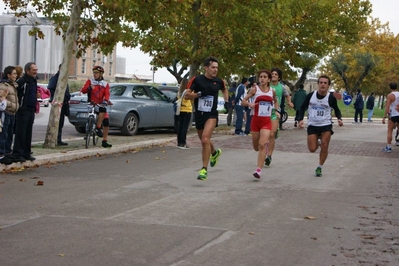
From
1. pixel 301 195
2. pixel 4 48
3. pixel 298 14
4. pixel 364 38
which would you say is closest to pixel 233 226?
pixel 301 195

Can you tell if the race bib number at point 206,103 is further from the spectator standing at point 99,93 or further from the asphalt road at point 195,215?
the spectator standing at point 99,93

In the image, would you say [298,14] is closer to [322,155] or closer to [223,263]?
[322,155]

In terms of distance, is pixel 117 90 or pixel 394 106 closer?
pixel 394 106

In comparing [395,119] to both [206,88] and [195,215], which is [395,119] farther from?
[195,215]

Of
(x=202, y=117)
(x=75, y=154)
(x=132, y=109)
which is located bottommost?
(x=75, y=154)

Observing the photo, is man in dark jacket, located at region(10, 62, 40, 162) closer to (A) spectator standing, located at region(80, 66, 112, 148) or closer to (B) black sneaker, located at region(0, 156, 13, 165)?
(B) black sneaker, located at region(0, 156, 13, 165)

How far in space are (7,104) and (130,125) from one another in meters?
9.47

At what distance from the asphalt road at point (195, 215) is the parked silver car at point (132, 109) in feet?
22.5

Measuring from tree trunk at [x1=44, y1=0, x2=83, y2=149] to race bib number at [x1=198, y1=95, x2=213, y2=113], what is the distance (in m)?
5.23

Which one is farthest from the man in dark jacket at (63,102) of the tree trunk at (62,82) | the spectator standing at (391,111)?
the spectator standing at (391,111)

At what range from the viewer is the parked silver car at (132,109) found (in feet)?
71.5

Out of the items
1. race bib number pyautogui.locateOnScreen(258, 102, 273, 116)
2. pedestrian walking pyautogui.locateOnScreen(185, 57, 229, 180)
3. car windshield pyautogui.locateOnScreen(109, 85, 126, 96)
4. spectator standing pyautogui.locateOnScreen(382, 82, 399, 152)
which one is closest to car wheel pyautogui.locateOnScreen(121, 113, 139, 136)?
car windshield pyautogui.locateOnScreen(109, 85, 126, 96)

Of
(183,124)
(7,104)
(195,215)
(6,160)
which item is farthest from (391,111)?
(195,215)

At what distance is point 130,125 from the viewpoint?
2227 cm
